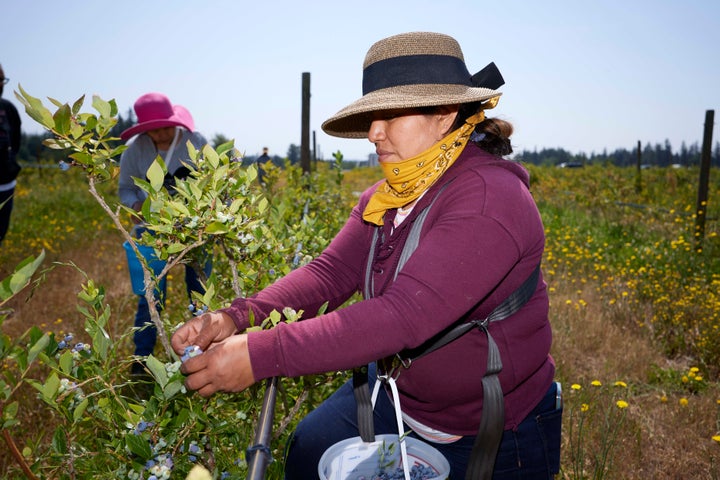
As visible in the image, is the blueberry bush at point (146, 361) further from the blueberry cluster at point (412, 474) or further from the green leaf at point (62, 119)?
the blueberry cluster at point (412, 474)

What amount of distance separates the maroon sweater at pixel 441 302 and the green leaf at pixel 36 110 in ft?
1.80

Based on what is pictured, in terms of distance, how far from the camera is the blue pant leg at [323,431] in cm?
152

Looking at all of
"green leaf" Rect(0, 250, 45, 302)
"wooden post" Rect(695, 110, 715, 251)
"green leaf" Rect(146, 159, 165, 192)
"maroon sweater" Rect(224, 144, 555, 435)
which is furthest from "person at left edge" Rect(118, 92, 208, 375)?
"wooden post" Rect(695, 110, 715, 251)

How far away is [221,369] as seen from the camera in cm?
97

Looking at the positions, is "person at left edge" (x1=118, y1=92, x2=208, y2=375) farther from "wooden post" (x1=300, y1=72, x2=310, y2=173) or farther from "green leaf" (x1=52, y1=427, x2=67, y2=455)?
"wooden post" (x1=300, y1=72, x2=310, y2=173)

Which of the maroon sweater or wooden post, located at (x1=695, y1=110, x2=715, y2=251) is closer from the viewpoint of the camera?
the maroon sweater

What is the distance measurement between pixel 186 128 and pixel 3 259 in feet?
14.5

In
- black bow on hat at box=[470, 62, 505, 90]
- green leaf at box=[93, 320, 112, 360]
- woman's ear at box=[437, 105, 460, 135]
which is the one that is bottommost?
green leaf at box=[93, 320, 112, 360]

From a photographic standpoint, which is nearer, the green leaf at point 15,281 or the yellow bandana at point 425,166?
the green leaf at point 15,281

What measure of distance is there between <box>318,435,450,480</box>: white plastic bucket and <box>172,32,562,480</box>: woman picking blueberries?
0.23 ft

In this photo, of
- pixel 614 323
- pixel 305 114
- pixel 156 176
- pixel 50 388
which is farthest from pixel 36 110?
pixel 305 114

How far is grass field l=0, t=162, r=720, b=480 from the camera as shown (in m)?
2.49

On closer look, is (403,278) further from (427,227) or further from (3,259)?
(3,259)

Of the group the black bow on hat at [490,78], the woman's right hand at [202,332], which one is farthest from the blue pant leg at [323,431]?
the black bow on hat at [490,78]
